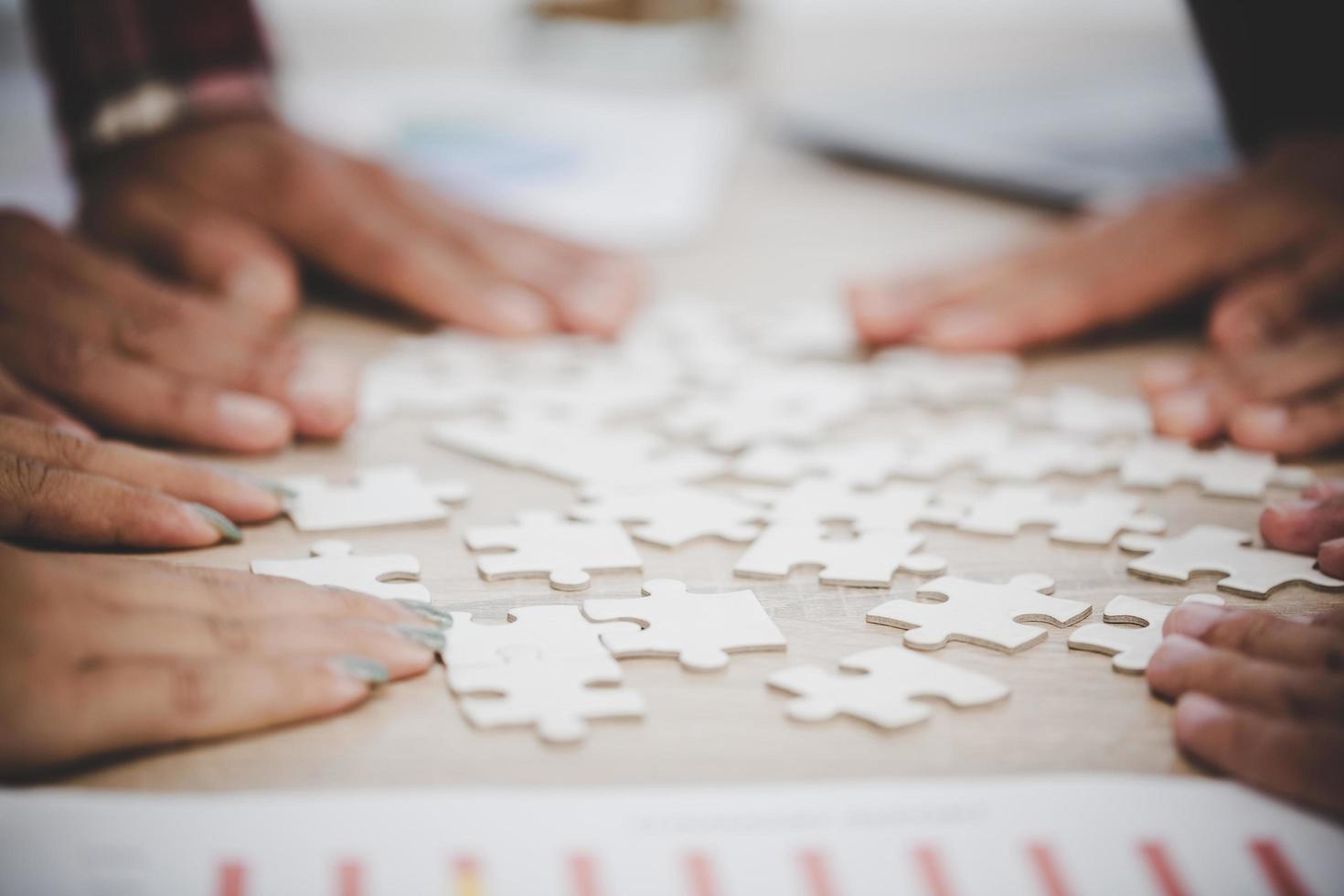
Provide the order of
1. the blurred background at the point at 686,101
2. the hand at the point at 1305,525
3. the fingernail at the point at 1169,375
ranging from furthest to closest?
the blurred background at the point at 686,101, the fingernail at the point at 1169,375, the hand at the point at 1305,525

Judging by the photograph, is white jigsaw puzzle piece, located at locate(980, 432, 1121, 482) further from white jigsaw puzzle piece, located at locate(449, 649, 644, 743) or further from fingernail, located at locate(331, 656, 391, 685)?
fingernail, located at locate(331, 656, 391, 685)

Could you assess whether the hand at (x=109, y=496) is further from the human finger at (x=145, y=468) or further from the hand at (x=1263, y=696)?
the hand at (x=1263, y=696)

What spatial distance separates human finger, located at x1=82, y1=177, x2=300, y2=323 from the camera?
1939mm

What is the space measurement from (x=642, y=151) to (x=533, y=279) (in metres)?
1.02

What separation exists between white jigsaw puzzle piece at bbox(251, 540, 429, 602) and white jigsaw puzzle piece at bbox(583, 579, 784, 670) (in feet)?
0.56

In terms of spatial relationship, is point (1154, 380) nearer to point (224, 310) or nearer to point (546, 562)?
point (546, 562)

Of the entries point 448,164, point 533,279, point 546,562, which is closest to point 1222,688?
point 546,562

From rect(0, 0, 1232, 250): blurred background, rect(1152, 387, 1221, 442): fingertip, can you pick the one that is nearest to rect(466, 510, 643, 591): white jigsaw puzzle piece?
rect(1152, 387, 1221, 442): fingertip

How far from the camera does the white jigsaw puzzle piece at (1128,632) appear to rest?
3.56 ft

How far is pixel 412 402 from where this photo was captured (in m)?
1.72

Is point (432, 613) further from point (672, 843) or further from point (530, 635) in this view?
point (672, 843)

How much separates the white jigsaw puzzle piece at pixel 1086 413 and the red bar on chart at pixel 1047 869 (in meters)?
0.89

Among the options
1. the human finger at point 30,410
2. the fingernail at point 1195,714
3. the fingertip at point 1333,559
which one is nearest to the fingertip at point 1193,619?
the fingernail at point 1195,714

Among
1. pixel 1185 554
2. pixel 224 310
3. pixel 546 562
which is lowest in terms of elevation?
pixel 1185 554
